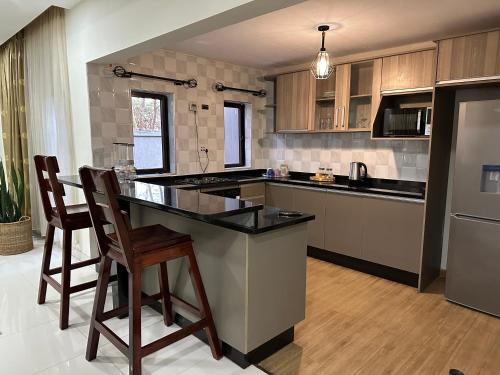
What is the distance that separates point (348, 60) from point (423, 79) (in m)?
0.82

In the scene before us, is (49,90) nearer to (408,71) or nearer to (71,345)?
(71,345)

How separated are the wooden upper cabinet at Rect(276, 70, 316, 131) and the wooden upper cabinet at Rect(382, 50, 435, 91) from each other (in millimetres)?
903

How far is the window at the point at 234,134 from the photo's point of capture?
15.1 ft

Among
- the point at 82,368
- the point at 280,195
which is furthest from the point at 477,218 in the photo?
the point at 82,368

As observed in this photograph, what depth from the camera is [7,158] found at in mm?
4258

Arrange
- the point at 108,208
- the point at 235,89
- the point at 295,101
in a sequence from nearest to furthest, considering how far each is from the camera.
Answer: the point at 108,208, the point at 295,101, the point at 235,89

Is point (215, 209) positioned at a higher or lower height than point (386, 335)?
higher

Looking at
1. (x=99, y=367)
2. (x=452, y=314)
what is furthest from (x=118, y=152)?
(x=452, y=314)

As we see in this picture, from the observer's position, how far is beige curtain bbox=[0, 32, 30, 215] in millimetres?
4016

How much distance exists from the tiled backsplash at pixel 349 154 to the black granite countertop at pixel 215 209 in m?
2.15

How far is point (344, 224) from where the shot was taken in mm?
3557

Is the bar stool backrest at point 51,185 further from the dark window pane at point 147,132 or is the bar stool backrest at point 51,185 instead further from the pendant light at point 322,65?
the pendant light at point 322,65

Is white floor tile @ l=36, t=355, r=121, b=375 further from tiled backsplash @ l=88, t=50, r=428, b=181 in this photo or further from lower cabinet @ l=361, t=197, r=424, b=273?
lower cabinet @ l=361, t=197, r=424, b=273

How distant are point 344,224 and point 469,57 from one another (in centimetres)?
183
